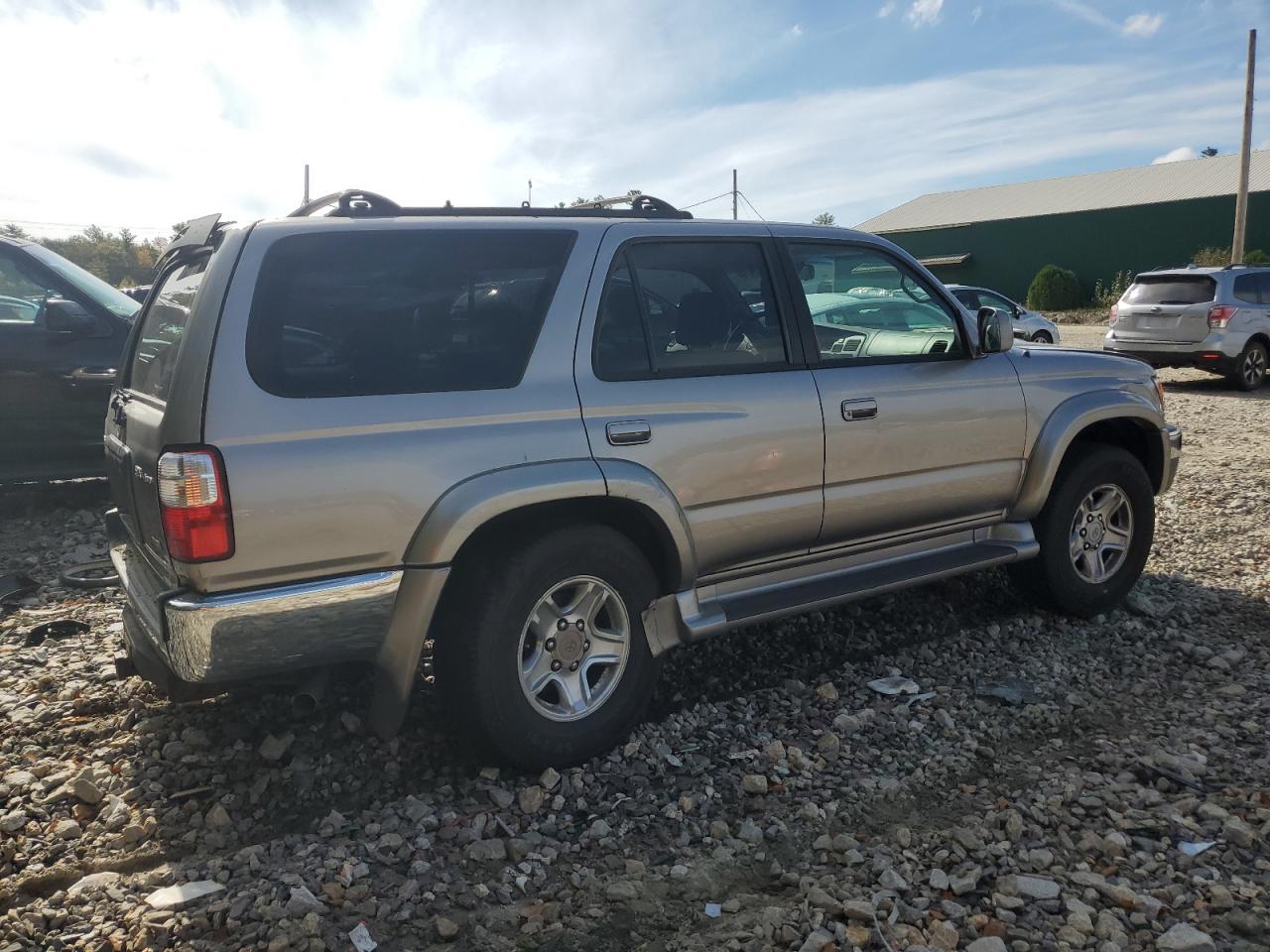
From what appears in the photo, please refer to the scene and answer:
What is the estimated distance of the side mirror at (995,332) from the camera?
4535 millimetres

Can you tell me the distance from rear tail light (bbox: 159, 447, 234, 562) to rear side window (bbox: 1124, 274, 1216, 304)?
1465 centimetres

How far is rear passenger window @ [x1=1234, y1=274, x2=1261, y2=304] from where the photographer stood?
14181mm

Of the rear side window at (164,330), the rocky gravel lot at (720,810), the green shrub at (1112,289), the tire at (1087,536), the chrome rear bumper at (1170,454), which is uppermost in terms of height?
the green shrub at (1112,289)

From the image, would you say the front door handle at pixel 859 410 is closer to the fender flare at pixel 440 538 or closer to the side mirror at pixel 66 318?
the fender flare at pixel 440 538

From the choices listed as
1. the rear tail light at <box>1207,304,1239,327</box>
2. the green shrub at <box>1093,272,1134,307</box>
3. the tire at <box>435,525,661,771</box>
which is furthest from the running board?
the green shrub at <box>1093,272,1134,307</box>

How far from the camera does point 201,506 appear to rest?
289 cm

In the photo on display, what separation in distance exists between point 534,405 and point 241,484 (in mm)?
976

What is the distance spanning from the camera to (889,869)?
2971mm

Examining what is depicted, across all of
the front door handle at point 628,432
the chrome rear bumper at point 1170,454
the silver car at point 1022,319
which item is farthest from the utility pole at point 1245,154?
the front door handle at point 628,432

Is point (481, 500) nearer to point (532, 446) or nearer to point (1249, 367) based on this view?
point (532, 446)

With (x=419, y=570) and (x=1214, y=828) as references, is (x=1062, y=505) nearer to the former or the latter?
(x=1214, y=828)

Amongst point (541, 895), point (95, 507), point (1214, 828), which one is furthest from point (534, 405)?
point (95, 507)

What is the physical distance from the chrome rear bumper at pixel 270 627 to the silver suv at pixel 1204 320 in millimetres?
13669

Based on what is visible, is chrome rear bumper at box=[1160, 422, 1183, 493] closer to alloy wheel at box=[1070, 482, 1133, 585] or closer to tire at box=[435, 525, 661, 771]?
alloy wheel at box=[1070, 482, 1133, 585]
